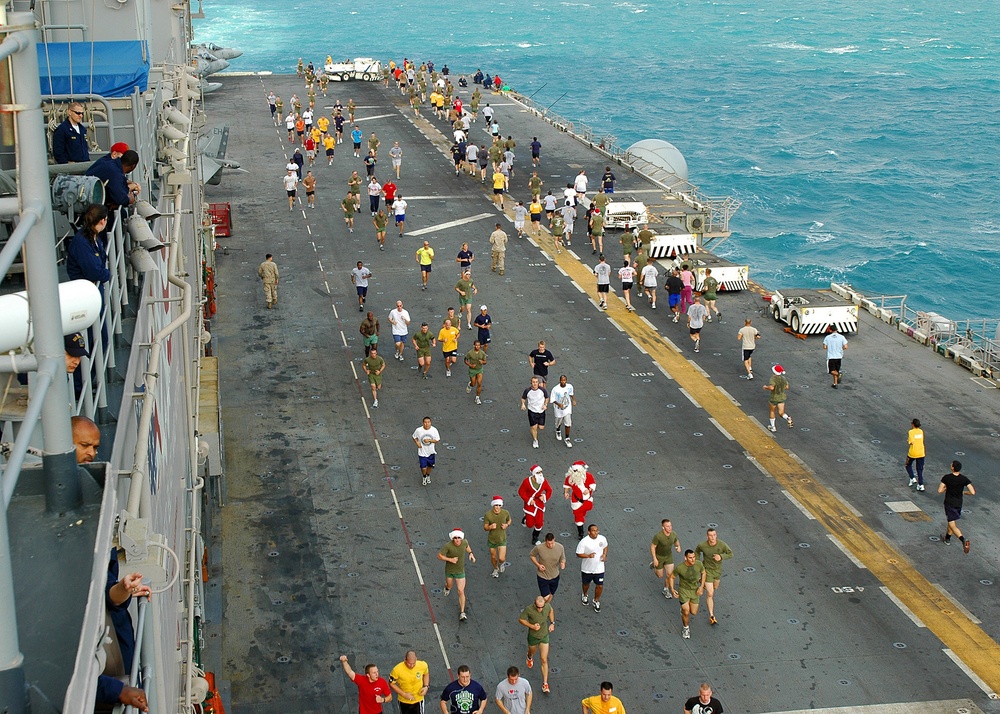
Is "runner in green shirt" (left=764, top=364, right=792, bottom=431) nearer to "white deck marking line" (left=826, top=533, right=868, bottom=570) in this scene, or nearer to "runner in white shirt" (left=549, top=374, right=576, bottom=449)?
"runner in white shirt" (left=549, top=374, right=576, bottom=449)

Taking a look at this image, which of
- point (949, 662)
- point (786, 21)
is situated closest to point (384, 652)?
point (949, 662)

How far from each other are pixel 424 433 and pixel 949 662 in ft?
32.3

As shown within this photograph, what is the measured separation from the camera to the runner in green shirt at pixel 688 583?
17484 mm

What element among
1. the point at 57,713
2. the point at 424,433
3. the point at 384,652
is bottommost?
the point at 384,652

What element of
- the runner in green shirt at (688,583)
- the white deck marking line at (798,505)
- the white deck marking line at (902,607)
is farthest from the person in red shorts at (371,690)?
the white deck marking line at (798,505)

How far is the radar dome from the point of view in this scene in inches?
2073

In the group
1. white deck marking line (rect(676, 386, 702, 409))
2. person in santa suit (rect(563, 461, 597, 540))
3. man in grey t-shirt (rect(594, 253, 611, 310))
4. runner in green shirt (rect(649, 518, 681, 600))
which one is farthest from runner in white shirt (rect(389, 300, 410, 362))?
runner in green shirt (rect(649, 518, 681, 600))

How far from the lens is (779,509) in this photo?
21750 mm

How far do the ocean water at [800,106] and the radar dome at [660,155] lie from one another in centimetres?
941

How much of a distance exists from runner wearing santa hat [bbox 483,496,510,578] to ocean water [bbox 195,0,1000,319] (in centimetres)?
4258

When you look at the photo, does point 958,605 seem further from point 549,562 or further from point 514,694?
point 514,694

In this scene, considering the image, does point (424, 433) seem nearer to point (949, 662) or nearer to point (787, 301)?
point (949, 662)

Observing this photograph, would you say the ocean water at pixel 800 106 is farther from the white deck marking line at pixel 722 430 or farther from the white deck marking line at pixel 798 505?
the white deck marking line at pixel 798 505

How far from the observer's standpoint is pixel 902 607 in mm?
18500
